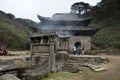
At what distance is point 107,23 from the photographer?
58.6 metres

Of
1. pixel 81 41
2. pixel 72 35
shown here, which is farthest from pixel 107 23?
pixel 72 35

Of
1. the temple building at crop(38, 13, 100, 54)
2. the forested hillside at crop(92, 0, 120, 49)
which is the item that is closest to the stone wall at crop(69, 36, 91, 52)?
the temple building at crop(38, 13, 100, 54)

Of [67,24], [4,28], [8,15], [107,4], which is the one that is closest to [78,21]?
[67,24]

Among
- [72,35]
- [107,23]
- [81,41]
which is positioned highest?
[107,23]

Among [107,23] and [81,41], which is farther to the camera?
[107,23]

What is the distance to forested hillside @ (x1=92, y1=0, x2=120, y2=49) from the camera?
157 feet

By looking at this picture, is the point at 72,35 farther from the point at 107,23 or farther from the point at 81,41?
the point at 107,23

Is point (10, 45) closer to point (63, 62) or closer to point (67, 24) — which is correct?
point (67, 24)

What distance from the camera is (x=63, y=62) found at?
22906 millimetres

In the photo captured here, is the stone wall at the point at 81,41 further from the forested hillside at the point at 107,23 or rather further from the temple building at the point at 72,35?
the forested hillside at the point at 107,23

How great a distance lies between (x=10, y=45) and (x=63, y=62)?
25724mm

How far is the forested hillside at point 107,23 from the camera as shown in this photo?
4783 cm

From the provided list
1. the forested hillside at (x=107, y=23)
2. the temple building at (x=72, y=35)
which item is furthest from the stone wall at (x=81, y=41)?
the forested hillside at (x=107, y=23)

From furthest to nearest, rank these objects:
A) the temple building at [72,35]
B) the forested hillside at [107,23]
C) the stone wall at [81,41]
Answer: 1. the forested hillside at [107,23]
2. the stone wall at [81,41]
3. the temple building at [72,35]
